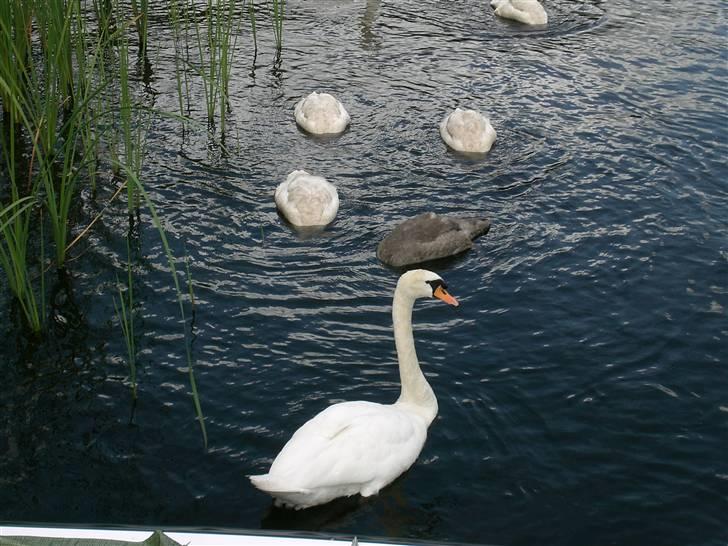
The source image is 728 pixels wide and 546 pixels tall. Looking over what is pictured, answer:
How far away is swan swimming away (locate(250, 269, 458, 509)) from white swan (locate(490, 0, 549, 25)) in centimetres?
1170

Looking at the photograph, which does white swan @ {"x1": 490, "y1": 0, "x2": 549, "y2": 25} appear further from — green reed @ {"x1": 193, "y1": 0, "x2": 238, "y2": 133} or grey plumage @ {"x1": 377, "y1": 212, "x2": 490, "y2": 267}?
grey plumage @ {"x1": 377, "y1": 212, "x2": 490, "y2": 267}

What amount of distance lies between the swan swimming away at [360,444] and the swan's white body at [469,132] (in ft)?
17.9

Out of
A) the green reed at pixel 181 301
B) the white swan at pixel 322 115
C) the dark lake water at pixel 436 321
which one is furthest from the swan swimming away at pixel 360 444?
the white swan at pixel 322 115

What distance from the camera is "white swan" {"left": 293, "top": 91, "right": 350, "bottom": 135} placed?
14.1 m

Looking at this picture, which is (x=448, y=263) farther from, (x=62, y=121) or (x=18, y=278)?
(x=62, y=121)

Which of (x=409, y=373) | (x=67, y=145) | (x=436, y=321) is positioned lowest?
(x=436, y=321)

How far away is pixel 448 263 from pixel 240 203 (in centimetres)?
271

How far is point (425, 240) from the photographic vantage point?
11.1 m

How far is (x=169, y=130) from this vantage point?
14250mm

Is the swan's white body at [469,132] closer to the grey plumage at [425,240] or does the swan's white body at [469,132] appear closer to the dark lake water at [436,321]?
the dark lake water at [436,321]

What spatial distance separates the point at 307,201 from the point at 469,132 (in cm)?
295

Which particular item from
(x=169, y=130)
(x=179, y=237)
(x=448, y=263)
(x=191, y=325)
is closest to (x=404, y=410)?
(x=191, y=325)

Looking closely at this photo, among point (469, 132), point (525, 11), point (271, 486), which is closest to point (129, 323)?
point (271, 486)

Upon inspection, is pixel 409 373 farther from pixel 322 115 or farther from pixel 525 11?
pixel 525 11
